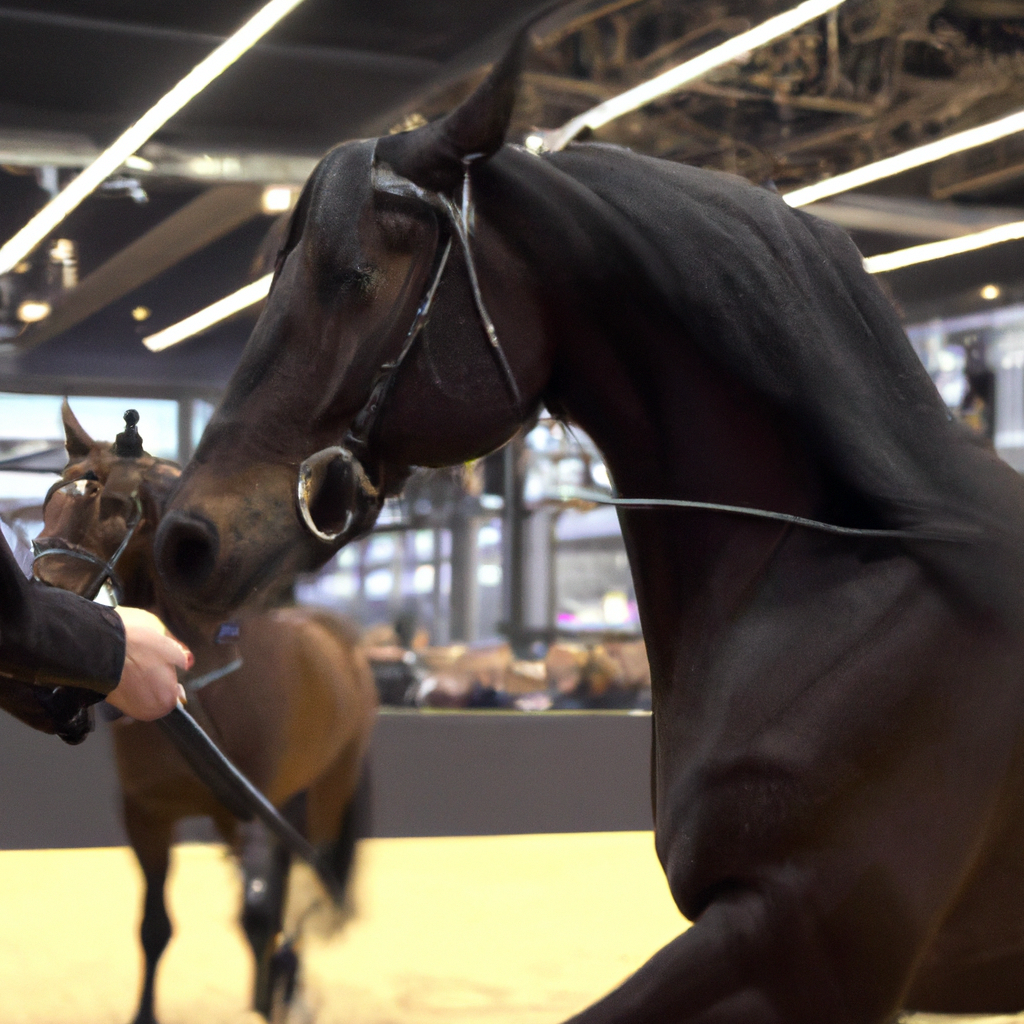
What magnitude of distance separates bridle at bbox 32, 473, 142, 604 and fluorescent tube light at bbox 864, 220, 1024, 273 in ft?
14.5

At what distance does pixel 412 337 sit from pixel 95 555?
1.38 meters

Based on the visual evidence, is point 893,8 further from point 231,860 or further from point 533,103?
point 231,860

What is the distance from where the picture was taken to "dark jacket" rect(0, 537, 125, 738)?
1010 mm

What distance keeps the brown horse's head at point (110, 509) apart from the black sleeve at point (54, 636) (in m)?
1.13

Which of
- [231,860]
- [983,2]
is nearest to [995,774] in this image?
[231,860]

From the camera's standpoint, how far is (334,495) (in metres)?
1.05

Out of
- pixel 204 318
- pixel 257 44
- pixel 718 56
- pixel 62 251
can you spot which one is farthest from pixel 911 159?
pixel 62 251

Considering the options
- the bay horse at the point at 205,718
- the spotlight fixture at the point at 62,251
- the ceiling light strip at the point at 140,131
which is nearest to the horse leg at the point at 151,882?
the bay horse at the point at 205,718

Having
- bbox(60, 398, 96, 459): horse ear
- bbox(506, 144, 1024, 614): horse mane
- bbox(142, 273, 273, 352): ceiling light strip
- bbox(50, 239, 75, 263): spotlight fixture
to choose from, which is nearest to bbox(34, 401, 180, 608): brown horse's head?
bbox(60, 398, 96, 459): horse ear

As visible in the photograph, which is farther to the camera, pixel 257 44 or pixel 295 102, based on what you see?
pixel 295 102

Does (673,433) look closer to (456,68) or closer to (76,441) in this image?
(76,441)

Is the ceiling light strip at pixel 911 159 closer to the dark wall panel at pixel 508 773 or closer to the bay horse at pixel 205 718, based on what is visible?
the dark wall panel at pixel 508 773

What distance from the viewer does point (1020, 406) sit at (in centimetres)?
580

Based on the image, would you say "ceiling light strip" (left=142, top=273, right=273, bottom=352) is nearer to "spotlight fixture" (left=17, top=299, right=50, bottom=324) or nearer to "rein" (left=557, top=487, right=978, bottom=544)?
"spotlight fixture" (left=17, top=299, right=50, bottom=324)
